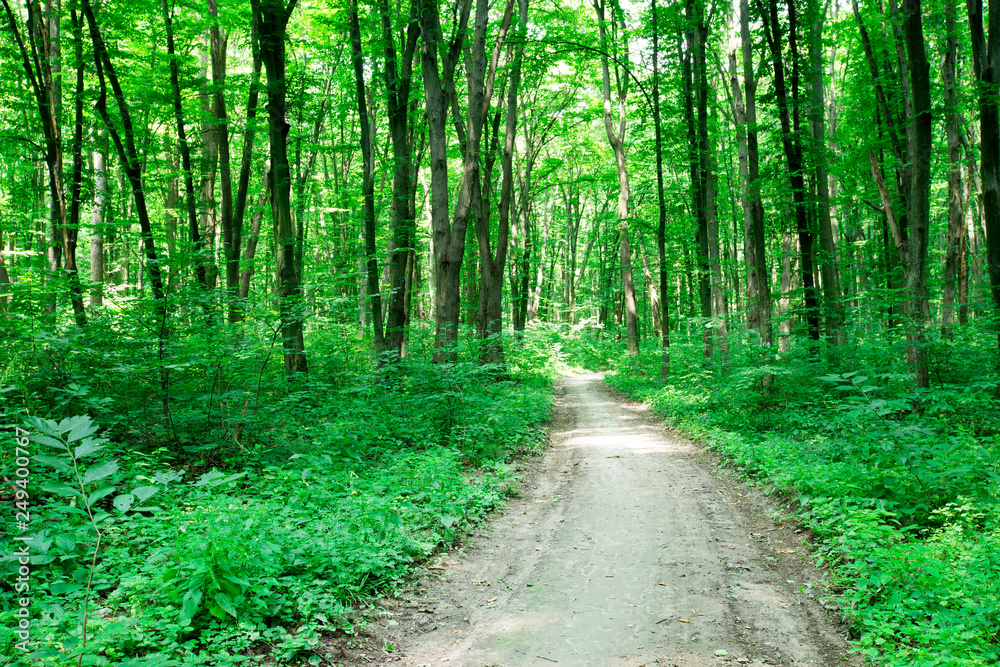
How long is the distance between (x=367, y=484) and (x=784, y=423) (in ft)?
24.6

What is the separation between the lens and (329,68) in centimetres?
1944

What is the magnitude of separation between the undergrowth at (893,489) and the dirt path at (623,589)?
39 centimetres

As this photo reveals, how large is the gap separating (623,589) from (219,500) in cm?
364

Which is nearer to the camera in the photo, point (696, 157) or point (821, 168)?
point (821, 168)

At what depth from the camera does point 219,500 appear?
4.98m

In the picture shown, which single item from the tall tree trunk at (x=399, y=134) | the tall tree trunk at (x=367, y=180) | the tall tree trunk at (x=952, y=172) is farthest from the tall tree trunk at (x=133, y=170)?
the tall tree trunk at (x=952, y=172)

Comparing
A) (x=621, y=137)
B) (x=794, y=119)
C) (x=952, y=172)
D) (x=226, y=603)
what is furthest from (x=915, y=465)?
(x=621, y=137)

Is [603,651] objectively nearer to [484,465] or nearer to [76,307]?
[484,465]

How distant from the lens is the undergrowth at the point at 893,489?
342 cm

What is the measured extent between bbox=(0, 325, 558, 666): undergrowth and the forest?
→ 0.11 ft

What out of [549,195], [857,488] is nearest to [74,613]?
[857,488]

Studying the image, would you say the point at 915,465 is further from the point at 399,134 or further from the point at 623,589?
the point at 399,134

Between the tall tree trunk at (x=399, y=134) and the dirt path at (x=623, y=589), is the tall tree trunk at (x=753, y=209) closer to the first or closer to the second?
the dirt path at (x=623, y=589)

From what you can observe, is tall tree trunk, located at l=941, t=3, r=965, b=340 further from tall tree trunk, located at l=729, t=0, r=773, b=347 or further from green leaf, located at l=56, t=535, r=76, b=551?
green leaf, located at l=56, t=535, r=76, b=551
